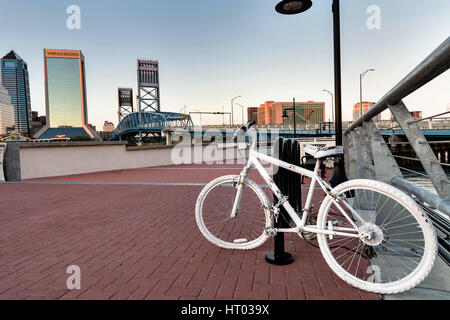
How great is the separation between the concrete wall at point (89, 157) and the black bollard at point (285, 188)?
988 cm

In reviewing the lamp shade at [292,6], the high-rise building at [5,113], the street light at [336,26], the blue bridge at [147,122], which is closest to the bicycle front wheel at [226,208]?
the street light at [336,26]

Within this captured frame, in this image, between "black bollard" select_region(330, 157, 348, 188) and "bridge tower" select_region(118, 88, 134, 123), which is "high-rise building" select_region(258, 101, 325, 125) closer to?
"black bollard" select_region(330, 157, 348, 188)

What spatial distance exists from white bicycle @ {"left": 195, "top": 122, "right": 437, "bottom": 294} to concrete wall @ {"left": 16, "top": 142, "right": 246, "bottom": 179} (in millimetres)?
9732

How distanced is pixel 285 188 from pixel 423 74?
4.72 ft

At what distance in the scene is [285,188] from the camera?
293cm

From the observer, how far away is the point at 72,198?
6.67 metres

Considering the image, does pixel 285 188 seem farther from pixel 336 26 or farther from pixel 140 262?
pixel 336 26

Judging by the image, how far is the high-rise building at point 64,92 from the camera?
13075 centimetres

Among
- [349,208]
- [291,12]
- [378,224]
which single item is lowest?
[378,224]

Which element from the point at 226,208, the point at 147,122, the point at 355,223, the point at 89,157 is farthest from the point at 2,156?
the point at 147,122

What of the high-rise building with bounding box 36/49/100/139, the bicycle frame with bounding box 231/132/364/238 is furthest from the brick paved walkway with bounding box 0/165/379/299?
the high-rise building with bounding box 36/49/100/139
